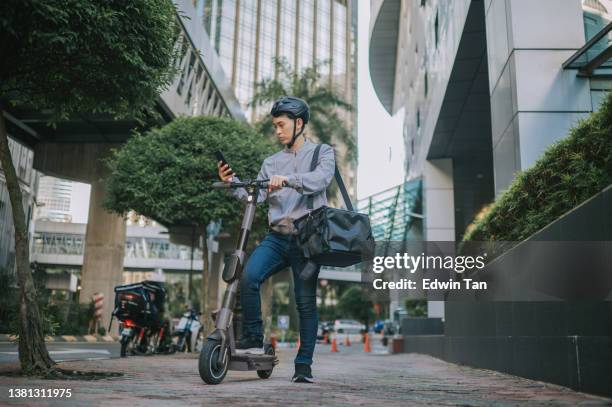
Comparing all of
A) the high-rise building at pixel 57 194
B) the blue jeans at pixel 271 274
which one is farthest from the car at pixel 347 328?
the blue jeans at pixel 271 274

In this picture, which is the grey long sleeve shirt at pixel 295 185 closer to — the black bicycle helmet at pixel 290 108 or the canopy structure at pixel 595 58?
the black bicycle helmet at pixel 290 108

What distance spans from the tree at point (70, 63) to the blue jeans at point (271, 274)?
1.55 m

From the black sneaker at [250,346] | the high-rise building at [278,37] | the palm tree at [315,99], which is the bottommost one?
the black sneaker at [250,346]

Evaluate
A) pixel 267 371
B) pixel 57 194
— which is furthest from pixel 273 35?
pixel 267 371

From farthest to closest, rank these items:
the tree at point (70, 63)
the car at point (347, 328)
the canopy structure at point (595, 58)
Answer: the car at point (347, 328) → the canopy structure at point (595, 58) → the tree at point (70, 63)

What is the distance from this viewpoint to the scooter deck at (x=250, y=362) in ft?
12.4

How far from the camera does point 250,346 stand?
3.93m

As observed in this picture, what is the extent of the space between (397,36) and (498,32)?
26.2 metres

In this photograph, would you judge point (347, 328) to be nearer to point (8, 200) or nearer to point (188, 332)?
point (8, 200)

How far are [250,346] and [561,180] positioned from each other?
249 cm

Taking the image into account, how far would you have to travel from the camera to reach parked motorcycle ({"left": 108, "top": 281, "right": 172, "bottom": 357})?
10.5 m

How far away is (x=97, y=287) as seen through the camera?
24.2m

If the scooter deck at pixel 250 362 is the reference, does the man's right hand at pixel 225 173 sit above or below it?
above

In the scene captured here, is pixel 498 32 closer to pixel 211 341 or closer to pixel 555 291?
pixel 555 291
